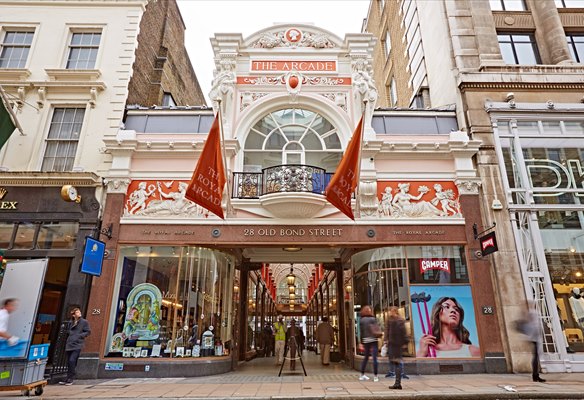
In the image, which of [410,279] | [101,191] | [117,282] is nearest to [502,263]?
[410,279]

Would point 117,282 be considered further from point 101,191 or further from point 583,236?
point 583,236

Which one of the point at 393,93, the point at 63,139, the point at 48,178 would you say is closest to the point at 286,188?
the point at 48,178

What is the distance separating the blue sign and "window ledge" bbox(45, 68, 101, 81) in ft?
20.8

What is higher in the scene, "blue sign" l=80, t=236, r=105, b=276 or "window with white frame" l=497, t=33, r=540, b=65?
"window with white frame" l=497, t=33, r=540, b=65

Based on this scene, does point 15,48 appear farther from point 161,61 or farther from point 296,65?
point 296,65

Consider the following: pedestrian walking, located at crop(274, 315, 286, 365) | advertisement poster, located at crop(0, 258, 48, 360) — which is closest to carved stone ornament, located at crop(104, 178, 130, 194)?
advertisement poster, located at crop(0, 258, 48, 360)

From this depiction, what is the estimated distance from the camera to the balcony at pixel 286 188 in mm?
11602

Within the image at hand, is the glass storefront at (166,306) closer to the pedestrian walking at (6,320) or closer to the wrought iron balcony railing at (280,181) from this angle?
the wrought iron balcony railing at (280,181)

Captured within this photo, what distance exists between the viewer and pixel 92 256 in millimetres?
10734

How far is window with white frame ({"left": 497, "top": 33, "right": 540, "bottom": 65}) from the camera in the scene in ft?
46.9

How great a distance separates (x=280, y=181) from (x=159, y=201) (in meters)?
3.98

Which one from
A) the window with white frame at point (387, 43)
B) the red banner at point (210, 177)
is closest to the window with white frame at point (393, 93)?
the window with white frame at point (387, 43)

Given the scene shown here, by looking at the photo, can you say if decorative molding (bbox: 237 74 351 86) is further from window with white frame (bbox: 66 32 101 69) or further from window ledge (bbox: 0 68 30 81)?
window ledge (bbox: 0 68 30 81)

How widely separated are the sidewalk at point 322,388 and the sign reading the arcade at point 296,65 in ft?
34.1
